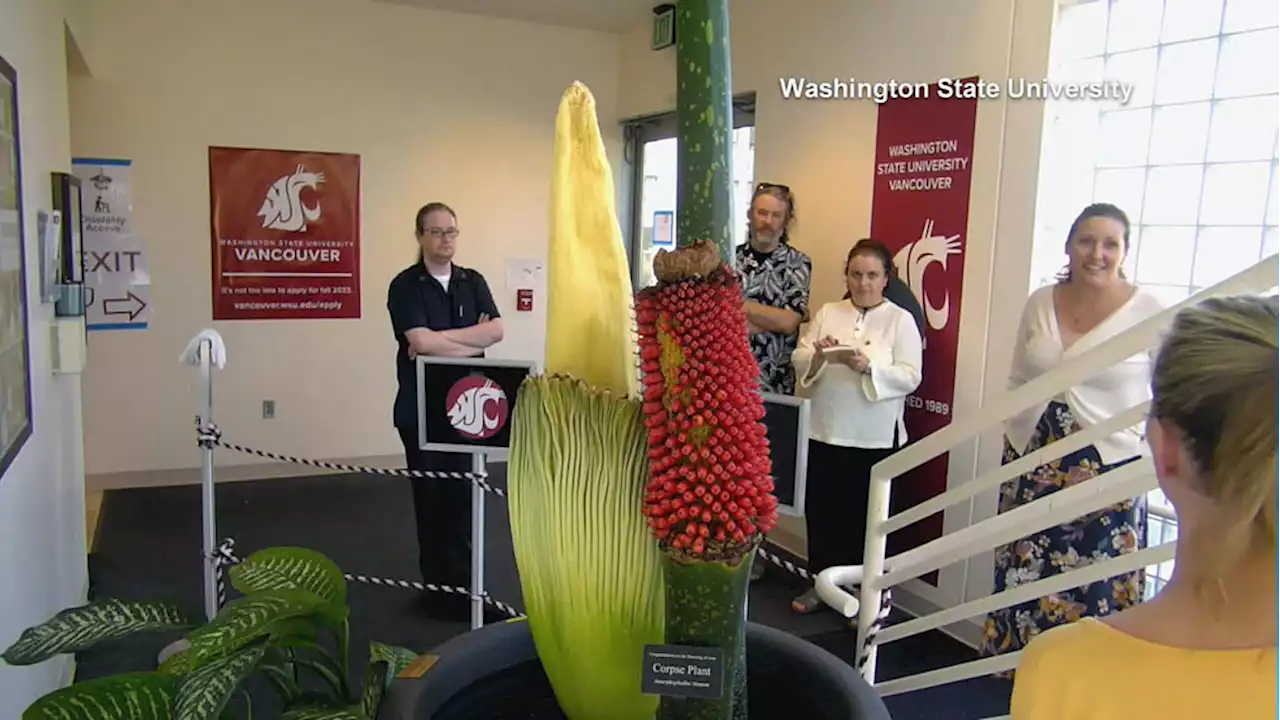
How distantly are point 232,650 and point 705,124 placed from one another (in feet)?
2.34

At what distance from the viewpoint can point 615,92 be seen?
19.9 feet

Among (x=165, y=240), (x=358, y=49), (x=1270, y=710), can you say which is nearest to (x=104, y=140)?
(x=165, y=240)

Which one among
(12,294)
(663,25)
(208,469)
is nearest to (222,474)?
(208,469)

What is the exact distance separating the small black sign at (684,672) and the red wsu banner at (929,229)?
3.01 m

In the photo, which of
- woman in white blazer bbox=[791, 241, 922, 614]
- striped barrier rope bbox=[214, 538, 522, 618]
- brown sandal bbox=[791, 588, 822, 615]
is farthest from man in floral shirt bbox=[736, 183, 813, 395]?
striped barrier rope bbox=[214, 538, 522, 618]

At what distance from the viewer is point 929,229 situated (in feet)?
11.7

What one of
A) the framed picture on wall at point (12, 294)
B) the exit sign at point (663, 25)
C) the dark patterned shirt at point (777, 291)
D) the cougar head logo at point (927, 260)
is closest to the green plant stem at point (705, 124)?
the framed picture on wall at point (12, 294)

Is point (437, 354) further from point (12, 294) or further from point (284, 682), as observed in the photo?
point (284, 682)

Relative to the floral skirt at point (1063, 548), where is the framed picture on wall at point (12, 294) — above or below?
above

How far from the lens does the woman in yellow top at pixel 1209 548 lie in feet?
2.29

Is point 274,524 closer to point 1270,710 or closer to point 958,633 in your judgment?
point 958,633

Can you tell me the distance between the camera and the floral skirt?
8.79ft

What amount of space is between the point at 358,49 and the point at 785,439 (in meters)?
4.33

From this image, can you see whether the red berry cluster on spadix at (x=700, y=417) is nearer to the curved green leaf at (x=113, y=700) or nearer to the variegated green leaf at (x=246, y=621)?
the variegated green leaf at (x=246, y=621)
